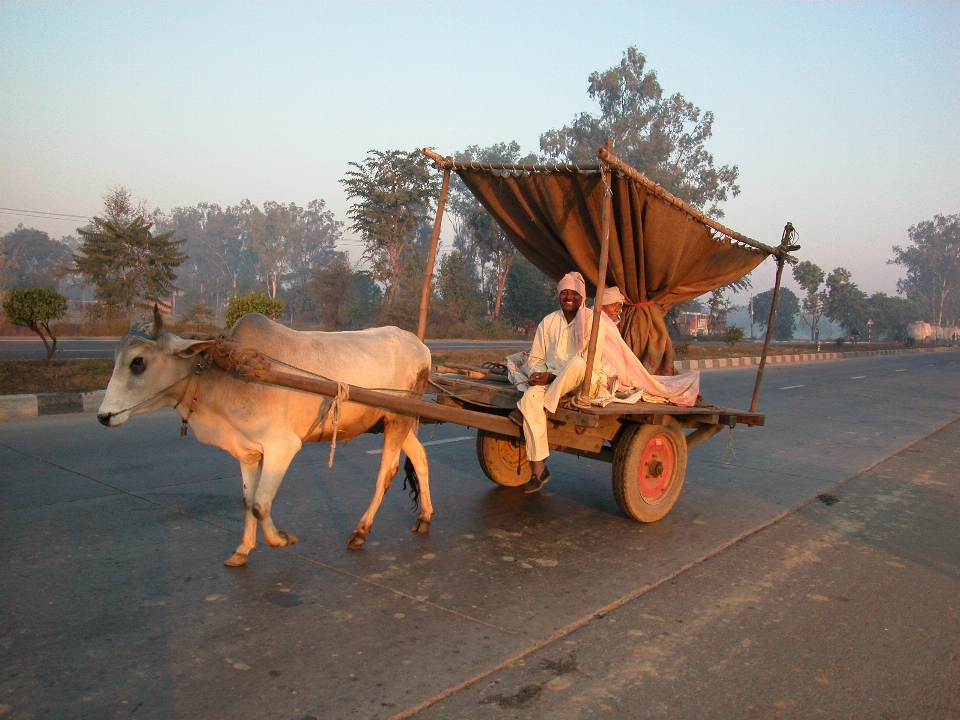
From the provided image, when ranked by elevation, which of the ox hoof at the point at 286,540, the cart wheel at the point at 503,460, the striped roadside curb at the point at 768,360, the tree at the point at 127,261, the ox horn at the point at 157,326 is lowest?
the ox hoof at the point at 286,540

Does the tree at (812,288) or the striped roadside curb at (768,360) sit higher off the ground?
the tree at (812,288)

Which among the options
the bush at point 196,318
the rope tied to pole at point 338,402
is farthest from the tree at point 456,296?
the rope tied to pole at point 338,402

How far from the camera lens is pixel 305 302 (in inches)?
2450

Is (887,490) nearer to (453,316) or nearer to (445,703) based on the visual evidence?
(445,703)

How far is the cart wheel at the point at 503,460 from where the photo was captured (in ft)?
21.6

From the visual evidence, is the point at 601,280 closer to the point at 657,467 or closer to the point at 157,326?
the point at 657,467

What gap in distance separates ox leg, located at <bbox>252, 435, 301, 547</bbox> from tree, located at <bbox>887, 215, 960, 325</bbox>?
419 ft

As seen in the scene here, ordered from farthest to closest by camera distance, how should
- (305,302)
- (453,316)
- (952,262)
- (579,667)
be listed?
(952,262) < (305,302) < (453,316) < (579,667)

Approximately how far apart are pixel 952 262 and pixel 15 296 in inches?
5128

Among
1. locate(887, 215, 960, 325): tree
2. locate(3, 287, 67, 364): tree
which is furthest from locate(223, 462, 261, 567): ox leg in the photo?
locate(887, 215, 960, 325): tree

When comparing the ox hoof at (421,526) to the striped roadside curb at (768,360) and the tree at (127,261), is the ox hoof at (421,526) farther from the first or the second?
the tree at (127,261)

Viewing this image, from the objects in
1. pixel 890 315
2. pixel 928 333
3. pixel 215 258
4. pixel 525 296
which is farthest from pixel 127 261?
pixel 928 333

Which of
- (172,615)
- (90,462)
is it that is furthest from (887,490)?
(90,462)

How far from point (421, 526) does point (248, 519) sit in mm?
1283
